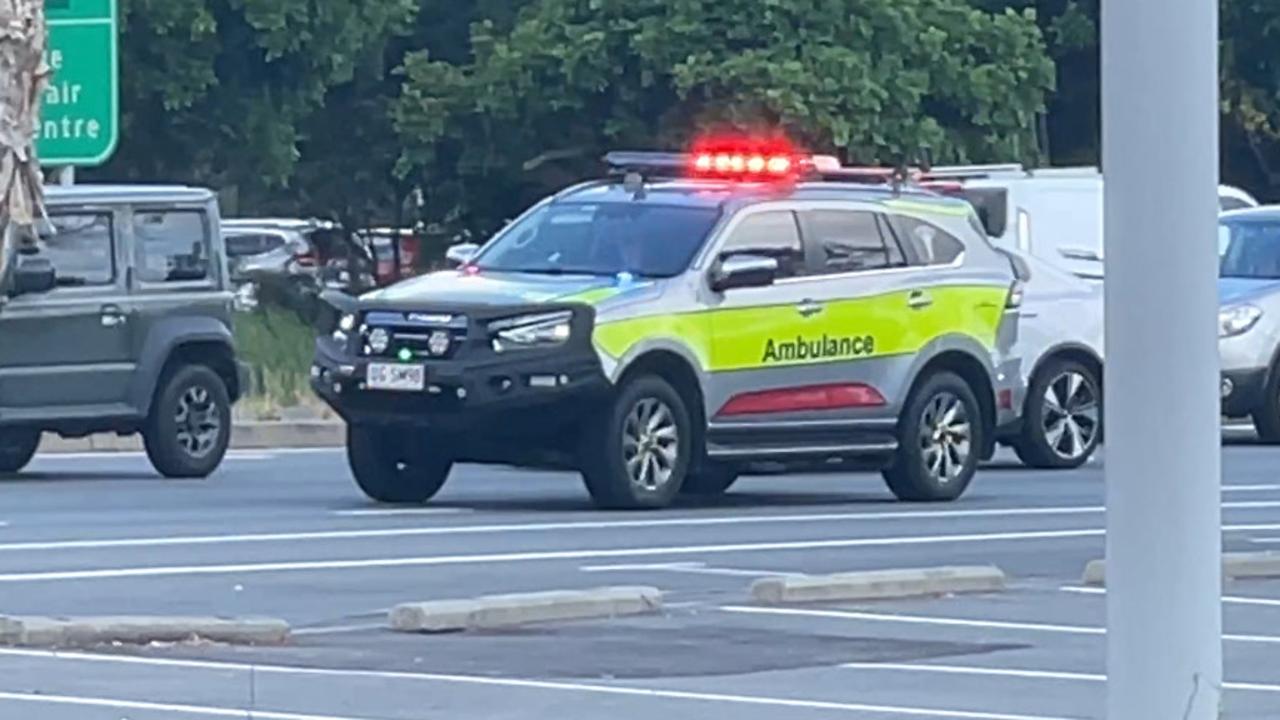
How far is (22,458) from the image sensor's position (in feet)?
69.0

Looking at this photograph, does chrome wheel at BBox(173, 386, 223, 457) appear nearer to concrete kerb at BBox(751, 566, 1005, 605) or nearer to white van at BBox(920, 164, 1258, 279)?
white van at BBox(920, 164, 1258, 279)

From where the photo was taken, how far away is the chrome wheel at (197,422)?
2075 cm

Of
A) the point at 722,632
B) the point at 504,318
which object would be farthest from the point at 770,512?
the point at 722,632

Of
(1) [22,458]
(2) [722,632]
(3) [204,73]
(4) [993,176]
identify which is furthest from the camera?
(3) [204,73]

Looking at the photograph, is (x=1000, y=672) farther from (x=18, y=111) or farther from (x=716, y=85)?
(x=716, y=85)

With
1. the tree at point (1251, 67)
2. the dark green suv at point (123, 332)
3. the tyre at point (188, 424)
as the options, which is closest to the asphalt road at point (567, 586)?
the tyre at point (188, 424)

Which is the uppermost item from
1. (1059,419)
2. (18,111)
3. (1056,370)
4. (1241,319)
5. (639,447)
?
(18,111)

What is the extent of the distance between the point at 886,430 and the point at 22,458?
568 centimetres

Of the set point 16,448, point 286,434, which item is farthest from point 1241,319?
point 16,448

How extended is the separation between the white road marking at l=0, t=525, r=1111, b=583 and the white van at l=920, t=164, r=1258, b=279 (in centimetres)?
792

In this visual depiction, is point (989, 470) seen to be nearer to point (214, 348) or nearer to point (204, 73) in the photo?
point (214, 348)

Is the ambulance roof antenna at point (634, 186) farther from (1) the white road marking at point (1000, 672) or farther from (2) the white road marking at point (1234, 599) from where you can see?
(1) the white road marking at point (1000, 672)

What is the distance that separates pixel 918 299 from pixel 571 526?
3.12 meters

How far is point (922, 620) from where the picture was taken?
1302 centimetres
